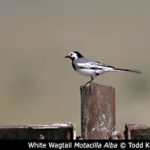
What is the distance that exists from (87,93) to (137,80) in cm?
1808

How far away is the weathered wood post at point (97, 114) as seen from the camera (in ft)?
21.7

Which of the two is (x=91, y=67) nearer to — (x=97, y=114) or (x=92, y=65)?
(x=92, y=65)

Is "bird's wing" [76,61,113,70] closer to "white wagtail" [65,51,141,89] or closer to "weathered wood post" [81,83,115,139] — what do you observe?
"white wagtail" [65,51,141,89]

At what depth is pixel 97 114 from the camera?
21.9 ft

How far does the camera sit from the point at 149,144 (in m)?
6.18

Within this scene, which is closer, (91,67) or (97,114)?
(97,114)

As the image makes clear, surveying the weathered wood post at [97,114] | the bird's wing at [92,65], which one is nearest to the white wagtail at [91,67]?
the bird's wing at [92,65]

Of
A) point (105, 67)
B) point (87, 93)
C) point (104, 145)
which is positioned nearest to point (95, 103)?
point (87, 93)

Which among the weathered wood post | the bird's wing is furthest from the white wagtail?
the weathered wood post

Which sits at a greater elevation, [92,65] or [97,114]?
[92,65]

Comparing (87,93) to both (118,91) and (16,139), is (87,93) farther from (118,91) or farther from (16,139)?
(118,91)

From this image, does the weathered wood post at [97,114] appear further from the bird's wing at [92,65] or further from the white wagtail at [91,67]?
the bird's wing at [92,65]

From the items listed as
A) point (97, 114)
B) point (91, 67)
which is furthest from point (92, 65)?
point (97, 114)

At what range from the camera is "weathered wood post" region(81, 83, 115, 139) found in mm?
6621
